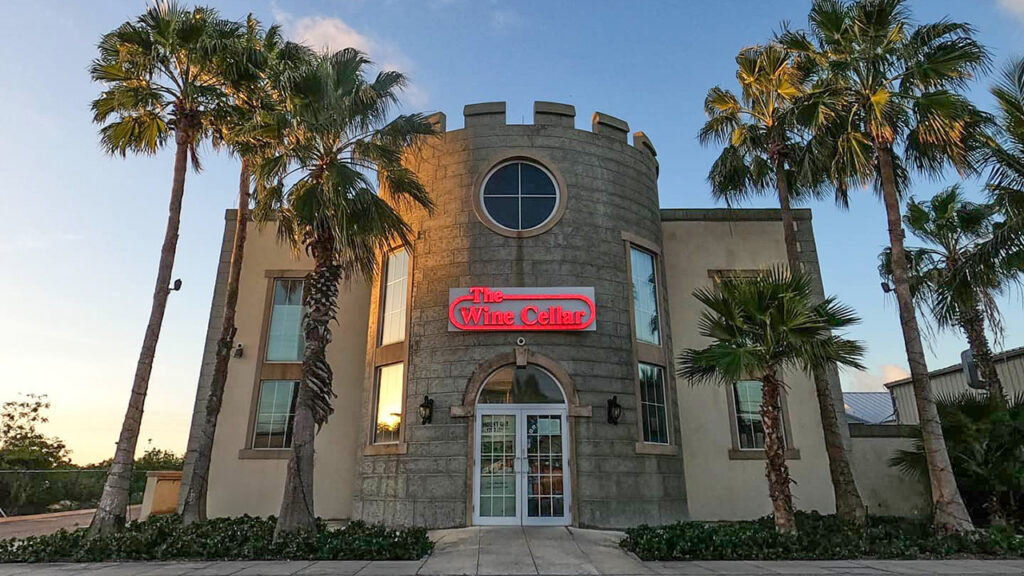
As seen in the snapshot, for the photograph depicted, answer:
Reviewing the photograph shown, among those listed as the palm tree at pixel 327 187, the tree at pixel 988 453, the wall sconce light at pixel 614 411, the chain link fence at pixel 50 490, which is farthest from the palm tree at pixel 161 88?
the tree at pixel 988 453

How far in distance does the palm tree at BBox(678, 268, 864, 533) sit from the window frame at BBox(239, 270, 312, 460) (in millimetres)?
9943

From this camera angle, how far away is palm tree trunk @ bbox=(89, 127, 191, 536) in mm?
9348

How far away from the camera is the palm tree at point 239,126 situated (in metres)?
11.0

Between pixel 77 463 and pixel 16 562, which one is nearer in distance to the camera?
pixel 16 562

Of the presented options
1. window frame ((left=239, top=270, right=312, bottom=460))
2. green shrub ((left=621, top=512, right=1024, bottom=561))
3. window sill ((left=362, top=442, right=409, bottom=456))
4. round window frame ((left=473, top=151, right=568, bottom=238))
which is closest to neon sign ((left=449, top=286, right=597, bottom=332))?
round window frame ((left=473, top=151, right=568, bottom=238))

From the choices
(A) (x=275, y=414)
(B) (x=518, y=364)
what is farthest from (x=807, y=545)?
(A) (x=275, y=414)

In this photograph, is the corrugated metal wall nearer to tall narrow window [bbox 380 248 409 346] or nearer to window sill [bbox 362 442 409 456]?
window sill [bbox 362 442 409 456]

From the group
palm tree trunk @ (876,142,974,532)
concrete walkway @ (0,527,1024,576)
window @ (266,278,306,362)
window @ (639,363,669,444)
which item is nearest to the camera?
concrete walkway @ (0,527,1024,576)

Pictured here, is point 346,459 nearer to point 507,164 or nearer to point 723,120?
point 507,164

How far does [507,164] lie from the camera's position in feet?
42.3

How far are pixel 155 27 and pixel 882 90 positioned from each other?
48.2ft

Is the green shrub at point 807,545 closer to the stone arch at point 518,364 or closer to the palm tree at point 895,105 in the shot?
the palm tree at point 895,105

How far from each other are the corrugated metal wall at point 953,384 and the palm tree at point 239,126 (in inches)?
749

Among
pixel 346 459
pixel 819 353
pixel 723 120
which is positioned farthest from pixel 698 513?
pixel 723 120
